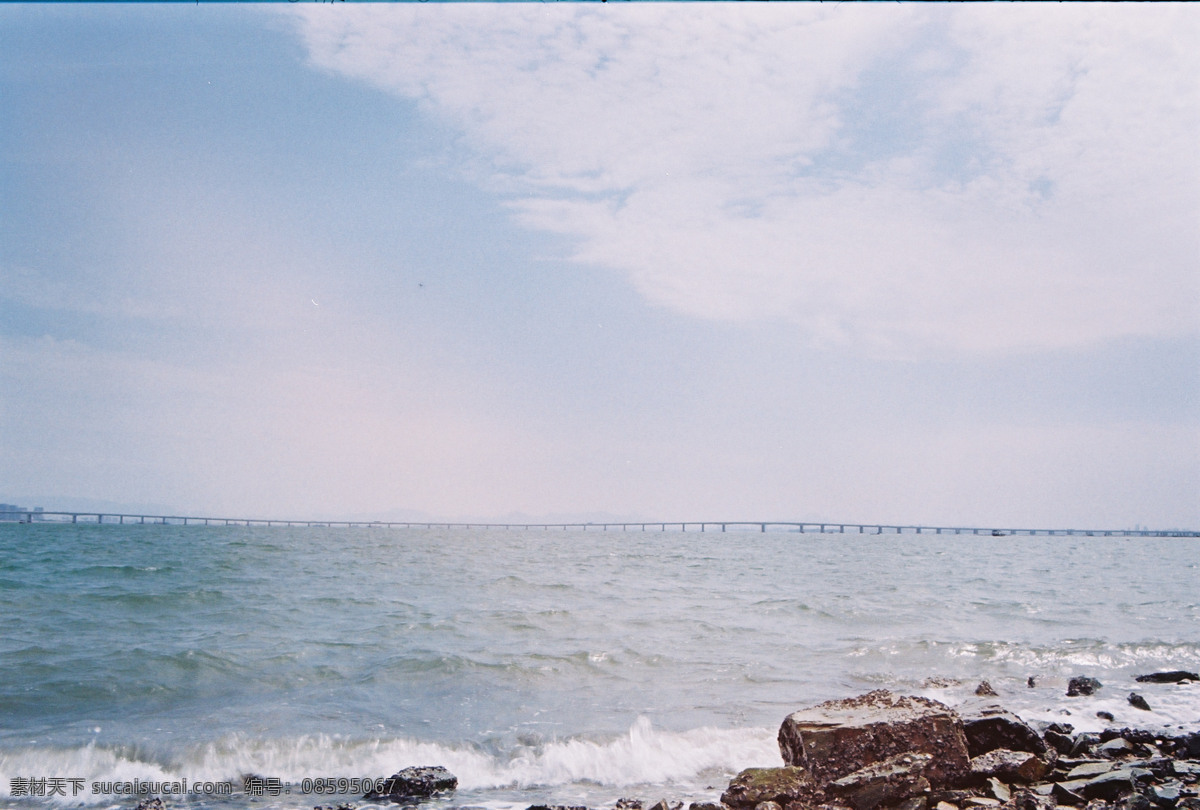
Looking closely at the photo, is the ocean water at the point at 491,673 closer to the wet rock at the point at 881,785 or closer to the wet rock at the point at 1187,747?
the wet rock at the point at 881,785

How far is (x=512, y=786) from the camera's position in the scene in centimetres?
1032

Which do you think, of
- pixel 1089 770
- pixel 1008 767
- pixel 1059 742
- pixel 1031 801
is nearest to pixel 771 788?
pixel 1031 801

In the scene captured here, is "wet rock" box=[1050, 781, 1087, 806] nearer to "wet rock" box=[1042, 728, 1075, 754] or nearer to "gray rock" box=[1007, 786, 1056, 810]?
"gray rock" box=[1007, 786, 1056, 810]

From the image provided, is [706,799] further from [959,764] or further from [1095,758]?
[1095,758]

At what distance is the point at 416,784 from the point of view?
981 cm

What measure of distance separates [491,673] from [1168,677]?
50.7 feet

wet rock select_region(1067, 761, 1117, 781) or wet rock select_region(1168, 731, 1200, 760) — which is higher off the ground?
wet rock select_region(1067, 761, 1117, 781)

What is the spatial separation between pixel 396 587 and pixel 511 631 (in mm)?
13437

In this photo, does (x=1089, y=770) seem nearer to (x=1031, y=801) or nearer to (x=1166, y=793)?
(x=1166, y=793)

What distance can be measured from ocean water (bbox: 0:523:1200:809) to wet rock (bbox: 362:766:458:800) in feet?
1.74

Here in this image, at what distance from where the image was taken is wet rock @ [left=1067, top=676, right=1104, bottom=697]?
620 inches

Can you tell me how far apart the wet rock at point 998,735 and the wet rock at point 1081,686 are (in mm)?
7052

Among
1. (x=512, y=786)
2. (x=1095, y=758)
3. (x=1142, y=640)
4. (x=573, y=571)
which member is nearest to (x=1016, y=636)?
(x=1142, y=640)

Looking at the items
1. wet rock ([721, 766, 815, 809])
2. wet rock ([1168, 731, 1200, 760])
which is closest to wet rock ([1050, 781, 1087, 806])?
wet rock ([721, 766, 815, 809])
